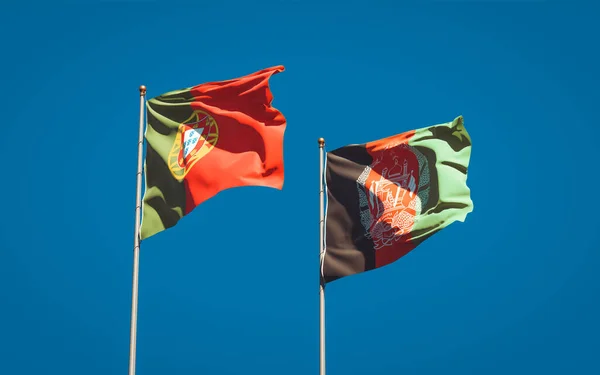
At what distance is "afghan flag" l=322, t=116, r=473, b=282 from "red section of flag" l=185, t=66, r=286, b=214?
211 cm

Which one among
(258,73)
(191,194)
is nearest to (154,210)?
(191,194)

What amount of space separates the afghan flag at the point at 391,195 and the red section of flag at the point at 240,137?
2.11m

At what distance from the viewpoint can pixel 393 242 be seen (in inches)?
1443

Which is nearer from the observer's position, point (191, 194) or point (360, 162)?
point (191, 194)

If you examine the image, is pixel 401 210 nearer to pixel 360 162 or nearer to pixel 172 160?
pixel 360 162

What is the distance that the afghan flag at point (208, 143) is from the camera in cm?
3528

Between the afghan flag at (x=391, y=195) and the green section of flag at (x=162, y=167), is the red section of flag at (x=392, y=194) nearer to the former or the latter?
the afghan flag at (x=391, y=195)

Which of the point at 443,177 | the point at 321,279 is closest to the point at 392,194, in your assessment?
the point at 443,177

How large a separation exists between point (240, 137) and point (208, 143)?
906mm

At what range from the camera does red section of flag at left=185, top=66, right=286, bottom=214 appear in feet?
117

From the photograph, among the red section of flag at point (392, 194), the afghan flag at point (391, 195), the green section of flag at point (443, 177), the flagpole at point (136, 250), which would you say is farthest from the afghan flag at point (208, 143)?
the green section of flag at point (443, 177)

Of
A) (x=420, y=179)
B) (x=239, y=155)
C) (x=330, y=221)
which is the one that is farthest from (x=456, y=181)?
(x=239, y=155)

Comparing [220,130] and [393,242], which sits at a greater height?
[220,130]

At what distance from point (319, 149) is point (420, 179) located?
281cm
